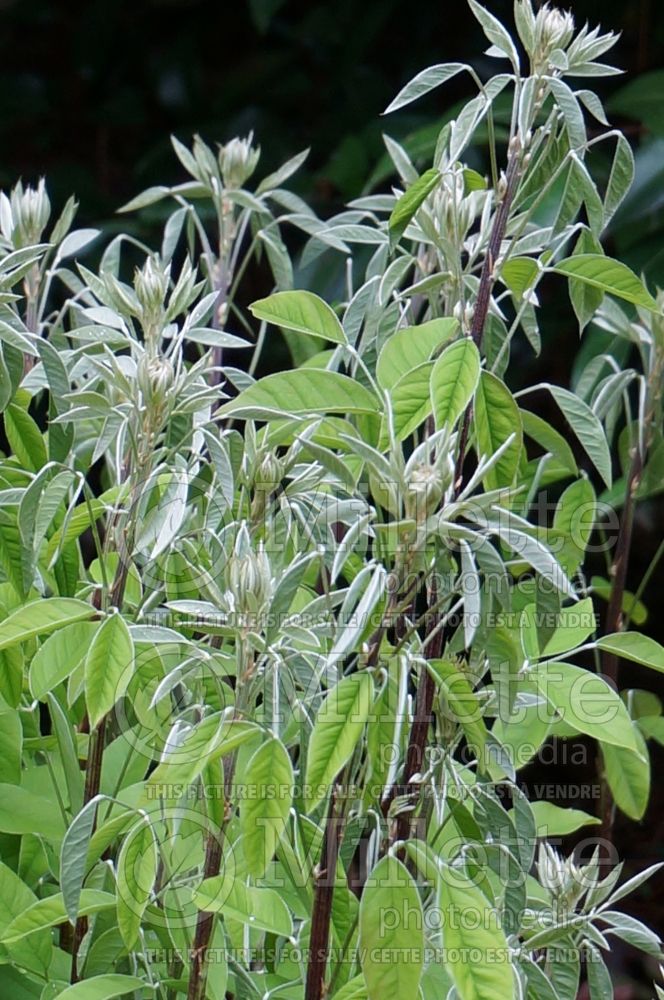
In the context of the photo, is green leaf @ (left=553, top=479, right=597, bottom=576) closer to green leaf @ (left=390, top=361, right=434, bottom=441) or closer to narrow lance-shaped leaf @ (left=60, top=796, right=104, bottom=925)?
green leaf @ (left=390, top=361, right=434, bottom=441)

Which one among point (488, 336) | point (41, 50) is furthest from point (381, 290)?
point (41, 50)

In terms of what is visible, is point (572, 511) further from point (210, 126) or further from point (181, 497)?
point (210, 126)

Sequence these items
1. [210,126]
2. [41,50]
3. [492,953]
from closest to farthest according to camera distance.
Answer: [492,953] → [210,126] → [41,50]

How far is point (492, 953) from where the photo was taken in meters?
0.42

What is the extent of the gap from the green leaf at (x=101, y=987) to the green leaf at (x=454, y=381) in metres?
0.26

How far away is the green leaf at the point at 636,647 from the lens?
50 centimetres

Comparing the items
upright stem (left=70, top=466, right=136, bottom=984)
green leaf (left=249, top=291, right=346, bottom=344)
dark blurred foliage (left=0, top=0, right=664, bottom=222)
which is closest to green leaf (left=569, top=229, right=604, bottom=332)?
green leaf (left=249, top=291, right=346, bottom=344)

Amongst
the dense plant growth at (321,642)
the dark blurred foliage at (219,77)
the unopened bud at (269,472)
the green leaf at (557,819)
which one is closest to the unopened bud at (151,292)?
the dense plant growth at (321,642)

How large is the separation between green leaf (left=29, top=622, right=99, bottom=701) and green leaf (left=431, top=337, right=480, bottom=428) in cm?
18

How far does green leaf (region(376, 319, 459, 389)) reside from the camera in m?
0.48

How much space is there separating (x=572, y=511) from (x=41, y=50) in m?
1.88

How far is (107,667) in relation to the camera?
448mm

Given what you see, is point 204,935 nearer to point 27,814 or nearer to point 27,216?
point 27,814

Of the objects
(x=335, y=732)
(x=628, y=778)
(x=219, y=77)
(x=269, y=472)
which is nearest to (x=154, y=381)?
(x=269, y=472)
